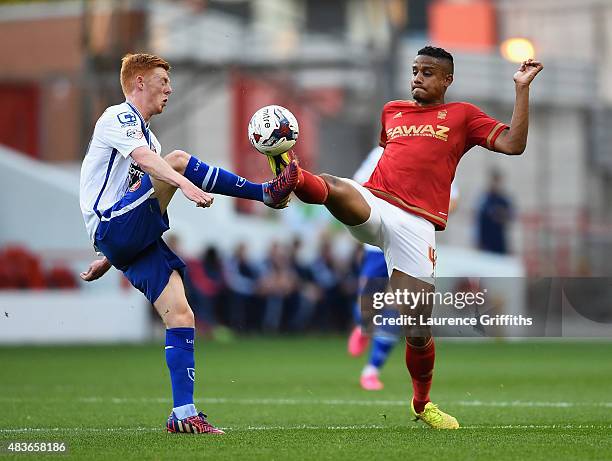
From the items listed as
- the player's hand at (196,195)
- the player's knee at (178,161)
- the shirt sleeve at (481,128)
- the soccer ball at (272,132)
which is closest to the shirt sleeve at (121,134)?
the player's knee at (178,161)

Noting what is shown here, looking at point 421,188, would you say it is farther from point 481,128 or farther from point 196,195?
point 196,195

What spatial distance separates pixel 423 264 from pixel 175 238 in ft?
41.6

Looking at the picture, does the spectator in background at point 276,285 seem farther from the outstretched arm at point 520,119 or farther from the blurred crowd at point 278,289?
the outstretched arm at point 520,119

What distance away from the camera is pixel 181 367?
7.65 meters

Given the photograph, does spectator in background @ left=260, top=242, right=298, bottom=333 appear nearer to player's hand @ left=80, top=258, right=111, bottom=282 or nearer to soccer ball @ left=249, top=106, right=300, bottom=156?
player's hand @ left=80, top=258, right=111, bottom=282

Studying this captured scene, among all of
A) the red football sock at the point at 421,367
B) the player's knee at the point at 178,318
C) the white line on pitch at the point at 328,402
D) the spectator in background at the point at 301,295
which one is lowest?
the spectator in background at the point at 301,295

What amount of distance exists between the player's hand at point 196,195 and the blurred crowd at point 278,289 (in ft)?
49.2

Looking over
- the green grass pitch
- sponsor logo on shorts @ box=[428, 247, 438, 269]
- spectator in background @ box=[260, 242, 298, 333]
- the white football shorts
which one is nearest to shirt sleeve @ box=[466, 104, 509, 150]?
the white football shorts

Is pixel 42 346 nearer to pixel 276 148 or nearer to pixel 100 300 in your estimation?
pixel 100 300

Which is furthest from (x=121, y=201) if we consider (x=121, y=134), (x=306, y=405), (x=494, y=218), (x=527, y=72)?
(x=494, y=218)

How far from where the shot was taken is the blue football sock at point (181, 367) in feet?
25.0

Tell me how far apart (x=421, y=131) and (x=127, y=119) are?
1913 mm

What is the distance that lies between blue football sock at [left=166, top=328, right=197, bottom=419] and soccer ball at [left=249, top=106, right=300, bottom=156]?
120cm

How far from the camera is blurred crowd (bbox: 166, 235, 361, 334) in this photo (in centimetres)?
2244
